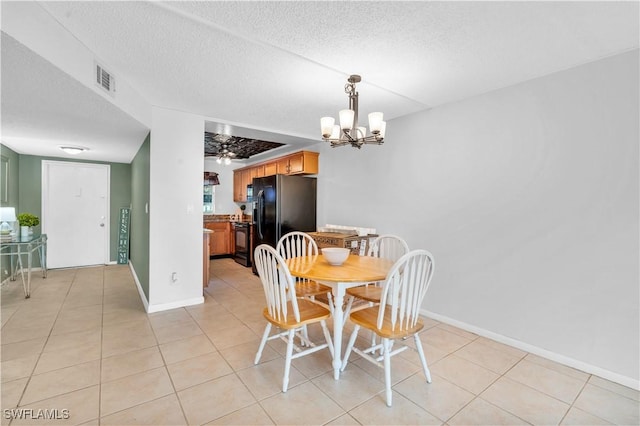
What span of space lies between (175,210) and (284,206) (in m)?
1.78

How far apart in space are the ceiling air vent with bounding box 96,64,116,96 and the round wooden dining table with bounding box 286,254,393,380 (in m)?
2.02

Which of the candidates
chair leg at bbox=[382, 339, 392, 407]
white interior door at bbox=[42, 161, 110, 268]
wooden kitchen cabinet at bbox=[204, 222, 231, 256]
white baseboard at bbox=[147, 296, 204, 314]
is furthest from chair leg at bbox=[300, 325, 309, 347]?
white interior door at bbox=[42, 161, 110, 268]

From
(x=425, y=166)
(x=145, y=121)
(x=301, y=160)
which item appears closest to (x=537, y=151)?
(x=425, y=166)

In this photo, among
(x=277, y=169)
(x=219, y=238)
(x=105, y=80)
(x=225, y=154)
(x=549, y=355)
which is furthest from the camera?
(x=219, y=238)

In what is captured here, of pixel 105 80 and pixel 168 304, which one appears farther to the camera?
pixel 168 304

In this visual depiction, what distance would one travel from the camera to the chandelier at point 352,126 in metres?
2.24

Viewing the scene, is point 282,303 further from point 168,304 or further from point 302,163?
point 302,163

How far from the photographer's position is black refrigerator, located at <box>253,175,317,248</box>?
4.85 meters

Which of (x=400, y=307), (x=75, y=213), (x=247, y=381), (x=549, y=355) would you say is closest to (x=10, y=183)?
(x=75, y=213)

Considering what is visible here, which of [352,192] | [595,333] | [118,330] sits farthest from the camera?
[352,192]

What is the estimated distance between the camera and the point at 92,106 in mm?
2492

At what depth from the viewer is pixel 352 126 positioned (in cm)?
230

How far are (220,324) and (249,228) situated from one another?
3059 mm

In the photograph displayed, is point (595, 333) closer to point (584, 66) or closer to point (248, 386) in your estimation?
point (584, 66)
